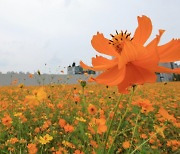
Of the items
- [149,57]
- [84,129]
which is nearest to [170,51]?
[149,57]

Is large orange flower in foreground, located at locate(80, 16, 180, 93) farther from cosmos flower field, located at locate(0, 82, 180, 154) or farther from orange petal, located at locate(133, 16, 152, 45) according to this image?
cosmos flower field, located at locate(0, 82, 180, 154)

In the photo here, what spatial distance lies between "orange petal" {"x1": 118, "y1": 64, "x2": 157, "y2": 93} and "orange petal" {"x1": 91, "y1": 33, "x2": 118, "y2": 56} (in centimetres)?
5

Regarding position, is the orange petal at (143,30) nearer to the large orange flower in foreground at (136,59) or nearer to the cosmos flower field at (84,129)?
the large orange flower in foreground at (136,59)

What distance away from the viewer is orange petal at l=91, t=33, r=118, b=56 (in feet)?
1.45

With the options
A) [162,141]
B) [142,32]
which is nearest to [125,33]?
[142,32]

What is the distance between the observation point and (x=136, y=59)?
39 centimetres

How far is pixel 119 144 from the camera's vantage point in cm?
196

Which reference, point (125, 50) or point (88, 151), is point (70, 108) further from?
point (125, 50)

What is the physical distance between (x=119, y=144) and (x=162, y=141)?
0.38 metres

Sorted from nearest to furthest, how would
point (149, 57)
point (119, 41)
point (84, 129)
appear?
point (149, 57) → point (119, 41) → point (84, 129)

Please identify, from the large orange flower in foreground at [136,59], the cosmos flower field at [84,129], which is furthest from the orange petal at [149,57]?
the cosmos flower field at [84,129]

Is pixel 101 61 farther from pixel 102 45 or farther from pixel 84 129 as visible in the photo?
pixel 84 129

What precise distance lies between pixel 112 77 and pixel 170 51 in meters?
0.10

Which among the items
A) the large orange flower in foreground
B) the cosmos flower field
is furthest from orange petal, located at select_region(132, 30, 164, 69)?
the cosmos flower field
